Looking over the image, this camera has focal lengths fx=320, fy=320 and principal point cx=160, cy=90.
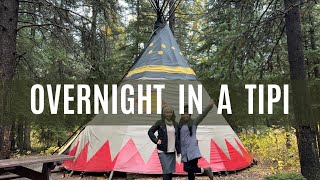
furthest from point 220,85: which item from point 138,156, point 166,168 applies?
point 166,168

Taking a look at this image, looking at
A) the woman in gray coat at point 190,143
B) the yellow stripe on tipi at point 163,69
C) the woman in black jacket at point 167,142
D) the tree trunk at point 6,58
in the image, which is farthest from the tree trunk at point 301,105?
the tree trunk at point 6,58

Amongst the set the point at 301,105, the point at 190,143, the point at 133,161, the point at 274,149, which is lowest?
the point at 274,149

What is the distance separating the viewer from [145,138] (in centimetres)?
756

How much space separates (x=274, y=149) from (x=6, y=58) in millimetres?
9396

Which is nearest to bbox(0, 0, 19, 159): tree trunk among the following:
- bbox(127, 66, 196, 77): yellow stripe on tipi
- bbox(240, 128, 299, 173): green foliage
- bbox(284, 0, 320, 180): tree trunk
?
bbox(127, 66, 196, 77): yellow stripe on tipi

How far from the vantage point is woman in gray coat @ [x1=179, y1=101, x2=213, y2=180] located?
505 centimetres

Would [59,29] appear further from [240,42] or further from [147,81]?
[240,42]

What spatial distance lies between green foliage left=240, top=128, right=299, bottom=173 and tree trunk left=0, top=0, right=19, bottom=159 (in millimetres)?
6340

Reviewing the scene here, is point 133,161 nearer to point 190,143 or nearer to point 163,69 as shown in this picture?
point 190,143

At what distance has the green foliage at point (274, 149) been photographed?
9.08 meters

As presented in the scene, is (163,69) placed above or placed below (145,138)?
above

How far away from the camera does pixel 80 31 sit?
25.2 feet

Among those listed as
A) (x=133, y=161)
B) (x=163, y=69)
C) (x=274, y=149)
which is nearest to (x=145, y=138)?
(x=133, y=161)

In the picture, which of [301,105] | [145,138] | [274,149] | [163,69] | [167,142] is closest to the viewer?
[167,142]
